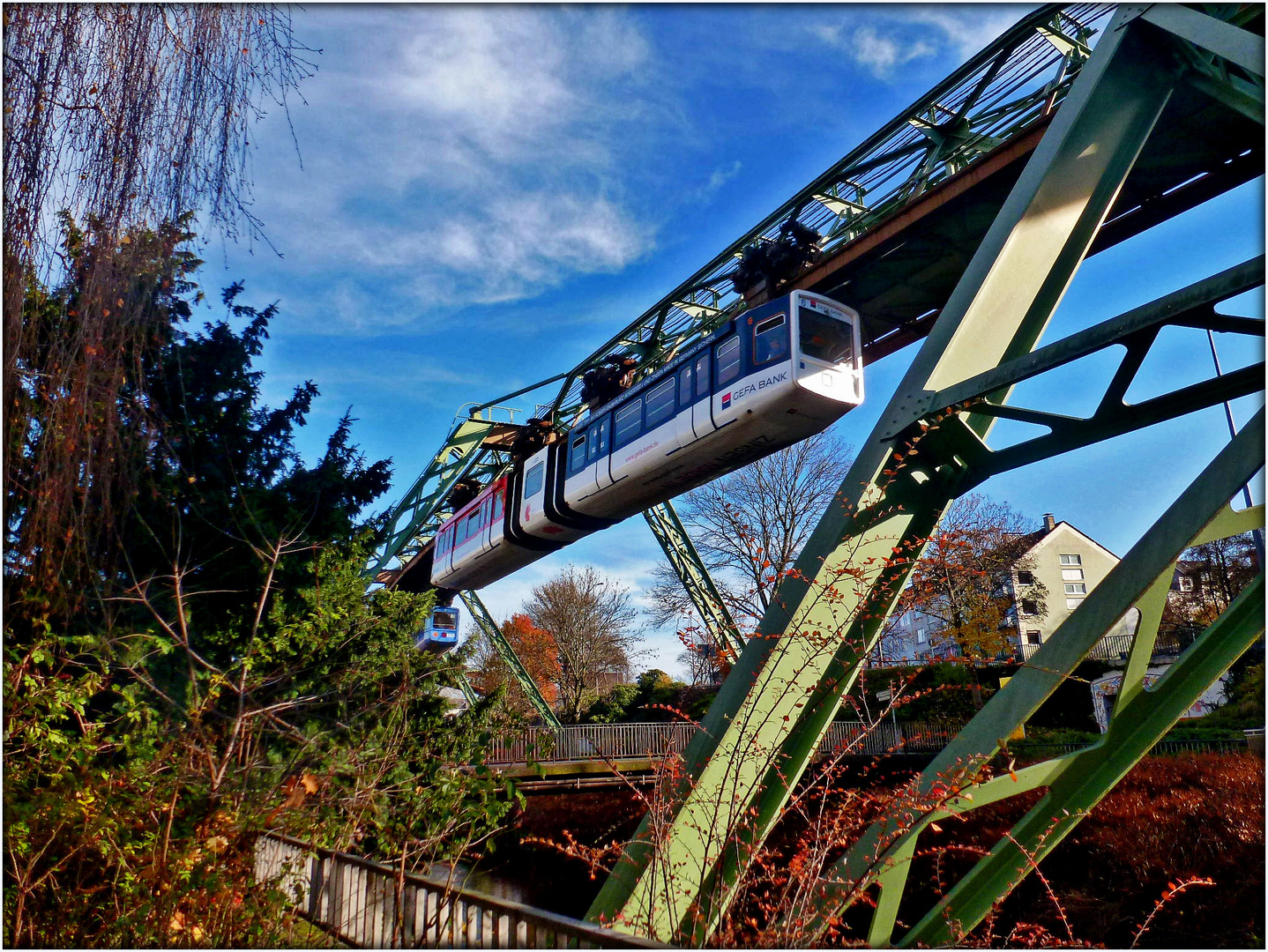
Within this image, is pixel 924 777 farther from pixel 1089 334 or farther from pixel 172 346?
pixel 172 346

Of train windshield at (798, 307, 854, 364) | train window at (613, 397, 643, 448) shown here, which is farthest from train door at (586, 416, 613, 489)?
train windshield at (798, 307, 854, 364)

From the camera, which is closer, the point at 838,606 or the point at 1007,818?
the point at 838,606

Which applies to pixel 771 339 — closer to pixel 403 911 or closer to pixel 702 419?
pixel 702 419

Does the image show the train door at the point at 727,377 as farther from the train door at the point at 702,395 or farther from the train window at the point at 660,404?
the train window at the point at 660,404

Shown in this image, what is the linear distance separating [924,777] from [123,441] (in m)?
4.33

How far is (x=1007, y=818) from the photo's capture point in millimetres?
12242

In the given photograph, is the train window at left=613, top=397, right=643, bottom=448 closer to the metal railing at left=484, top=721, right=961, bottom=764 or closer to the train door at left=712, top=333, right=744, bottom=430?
the train door at left=712, top=333, right=744, bottom=430

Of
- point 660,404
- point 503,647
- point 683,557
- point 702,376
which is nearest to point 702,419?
point 702,376

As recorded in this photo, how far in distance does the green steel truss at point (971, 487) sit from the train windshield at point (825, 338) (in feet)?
13.2

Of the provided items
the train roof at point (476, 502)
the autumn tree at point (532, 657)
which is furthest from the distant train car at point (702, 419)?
the autumn tree at point (532, 657)

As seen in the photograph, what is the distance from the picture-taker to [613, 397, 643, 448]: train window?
11.4m

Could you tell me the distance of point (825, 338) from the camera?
357 inches

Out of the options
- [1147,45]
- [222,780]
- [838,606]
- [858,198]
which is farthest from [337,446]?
[1147,45]

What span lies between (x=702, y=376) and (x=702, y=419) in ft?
2.29
